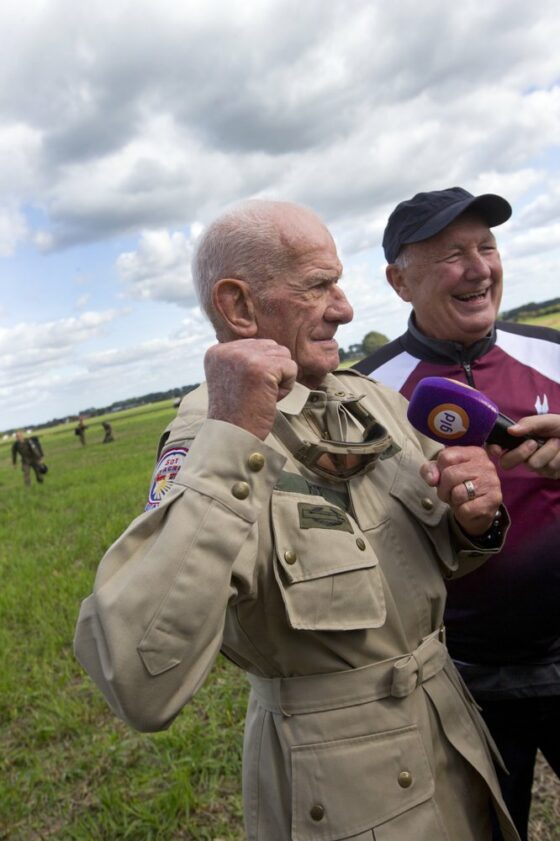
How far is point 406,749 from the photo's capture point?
1.62 meters

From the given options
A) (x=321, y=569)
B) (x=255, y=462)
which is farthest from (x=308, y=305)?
(x=321, y=569)

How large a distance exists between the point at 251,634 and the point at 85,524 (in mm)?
11624

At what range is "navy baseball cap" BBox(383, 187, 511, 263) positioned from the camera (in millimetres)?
2518

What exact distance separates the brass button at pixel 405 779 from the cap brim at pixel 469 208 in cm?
191

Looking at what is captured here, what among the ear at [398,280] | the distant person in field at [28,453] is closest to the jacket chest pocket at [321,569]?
the ear at [398,280]

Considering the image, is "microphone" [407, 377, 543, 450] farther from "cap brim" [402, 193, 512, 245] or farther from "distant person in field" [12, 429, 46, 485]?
"distant person in field" [12, 429, 46, 485]

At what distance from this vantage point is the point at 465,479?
1.68 m

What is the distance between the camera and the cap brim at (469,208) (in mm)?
2504

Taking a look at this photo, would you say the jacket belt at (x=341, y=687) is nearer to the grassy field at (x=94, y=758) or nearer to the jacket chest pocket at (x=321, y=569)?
the jacket chest pocket at (x=321, y=569)

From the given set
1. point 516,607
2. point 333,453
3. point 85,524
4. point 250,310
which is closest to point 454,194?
point 250,310

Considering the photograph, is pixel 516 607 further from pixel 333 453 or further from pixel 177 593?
pixel 177 593

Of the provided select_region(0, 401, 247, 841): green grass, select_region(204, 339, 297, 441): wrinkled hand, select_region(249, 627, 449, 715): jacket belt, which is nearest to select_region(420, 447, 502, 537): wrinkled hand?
select_region(249, 627, 449, 715): jacket belt

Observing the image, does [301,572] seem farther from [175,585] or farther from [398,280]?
[398,280]

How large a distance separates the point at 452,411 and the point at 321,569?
1.87 feet
